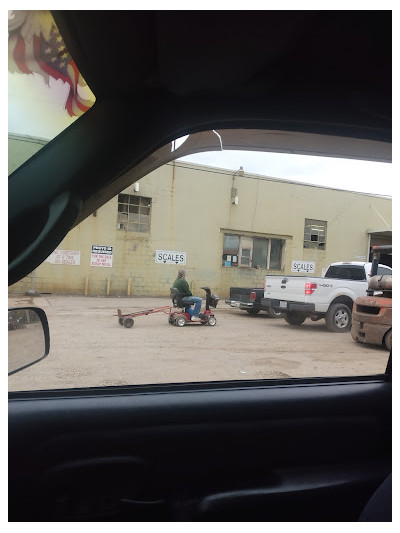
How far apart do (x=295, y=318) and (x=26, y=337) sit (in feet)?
7.72

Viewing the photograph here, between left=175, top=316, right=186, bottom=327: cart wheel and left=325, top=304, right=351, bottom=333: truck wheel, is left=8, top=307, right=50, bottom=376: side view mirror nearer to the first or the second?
left=175, top=316, right=186, bottom=327: cart wheel

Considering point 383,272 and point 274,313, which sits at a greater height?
point 383,272

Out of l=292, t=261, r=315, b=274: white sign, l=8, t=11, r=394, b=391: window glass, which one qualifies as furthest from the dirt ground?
l=292, t=261, r=315, b=274: white sign

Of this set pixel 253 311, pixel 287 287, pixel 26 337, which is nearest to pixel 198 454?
pixel 26 337

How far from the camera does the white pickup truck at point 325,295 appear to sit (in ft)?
9.23

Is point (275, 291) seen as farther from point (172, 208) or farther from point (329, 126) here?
point (329, 126)

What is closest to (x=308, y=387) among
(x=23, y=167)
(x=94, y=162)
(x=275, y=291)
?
(x=275, y=291)

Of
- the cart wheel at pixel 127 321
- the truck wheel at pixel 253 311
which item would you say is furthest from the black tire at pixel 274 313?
the cart wheel at pixel 127 321

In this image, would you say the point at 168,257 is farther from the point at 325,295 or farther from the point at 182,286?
the point at 325,295

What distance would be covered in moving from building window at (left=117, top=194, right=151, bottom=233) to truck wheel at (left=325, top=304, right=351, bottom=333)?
1.86 meters

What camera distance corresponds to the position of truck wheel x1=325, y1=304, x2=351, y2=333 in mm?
3223

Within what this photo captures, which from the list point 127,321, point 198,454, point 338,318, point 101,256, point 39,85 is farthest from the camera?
point 338,318

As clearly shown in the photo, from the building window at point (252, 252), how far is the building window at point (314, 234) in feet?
0.55

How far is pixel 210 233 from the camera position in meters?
2.34
